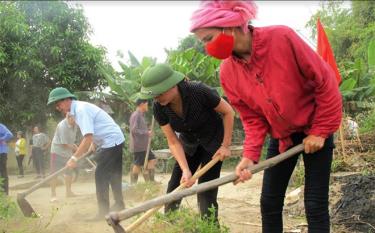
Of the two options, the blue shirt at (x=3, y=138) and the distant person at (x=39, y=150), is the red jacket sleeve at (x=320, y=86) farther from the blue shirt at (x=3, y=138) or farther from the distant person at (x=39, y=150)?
the distant person at (x=39, y=150)

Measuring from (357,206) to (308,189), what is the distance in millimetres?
1886

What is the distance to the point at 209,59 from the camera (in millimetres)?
12117

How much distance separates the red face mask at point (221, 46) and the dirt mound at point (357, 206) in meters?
2.38

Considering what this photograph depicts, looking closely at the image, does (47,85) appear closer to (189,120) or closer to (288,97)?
(189,120)

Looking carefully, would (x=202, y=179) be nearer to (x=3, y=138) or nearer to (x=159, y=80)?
(x=159, y=80)

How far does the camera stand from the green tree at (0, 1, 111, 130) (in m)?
12.4

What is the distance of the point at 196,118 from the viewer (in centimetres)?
367

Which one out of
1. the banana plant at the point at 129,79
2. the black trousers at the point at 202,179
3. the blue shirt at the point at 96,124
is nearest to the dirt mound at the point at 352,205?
the black trousers at the point at 202,179

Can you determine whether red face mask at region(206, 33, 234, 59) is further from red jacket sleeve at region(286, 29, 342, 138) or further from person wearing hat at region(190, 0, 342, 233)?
red jacket sleeve at region(286, 29, 342, 138)

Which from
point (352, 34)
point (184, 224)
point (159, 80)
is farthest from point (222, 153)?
point (352, 34)

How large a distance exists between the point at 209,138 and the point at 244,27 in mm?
1505

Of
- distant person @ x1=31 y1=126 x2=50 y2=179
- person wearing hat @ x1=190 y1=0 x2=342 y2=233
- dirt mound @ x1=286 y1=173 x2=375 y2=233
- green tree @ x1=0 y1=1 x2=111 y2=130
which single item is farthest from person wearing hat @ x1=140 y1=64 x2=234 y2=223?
green tree @ x1=0 y1=1 x2=111 y2=130

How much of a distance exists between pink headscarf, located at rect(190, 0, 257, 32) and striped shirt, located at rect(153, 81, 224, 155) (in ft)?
3.73

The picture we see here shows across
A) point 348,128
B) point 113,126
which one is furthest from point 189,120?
point 348,128
